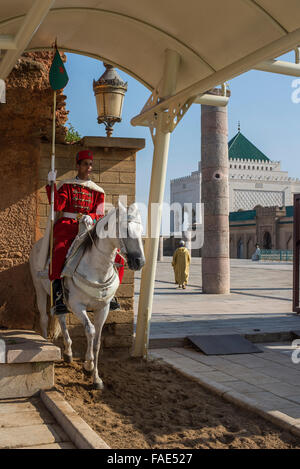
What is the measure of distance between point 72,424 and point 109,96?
7.15m

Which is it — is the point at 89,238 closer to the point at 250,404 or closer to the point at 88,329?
the point at 88,329

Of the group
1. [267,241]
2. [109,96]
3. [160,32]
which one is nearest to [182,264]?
[109,96]

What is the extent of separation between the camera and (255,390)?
6.10 meters

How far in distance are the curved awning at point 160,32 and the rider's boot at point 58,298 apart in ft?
7.94

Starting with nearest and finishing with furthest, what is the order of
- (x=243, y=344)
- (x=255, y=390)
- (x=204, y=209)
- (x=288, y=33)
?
(x=288, y=33)
(x=255, y=390)
(x=243, y=344)
(x=204, y=209)

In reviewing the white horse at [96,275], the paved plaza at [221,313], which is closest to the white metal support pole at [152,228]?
the white horse at [96,275]

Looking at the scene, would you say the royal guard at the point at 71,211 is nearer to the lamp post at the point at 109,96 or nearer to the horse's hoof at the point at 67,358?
the horse's hoof at the point at 67,358

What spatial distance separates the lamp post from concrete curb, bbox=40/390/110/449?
6.03 m

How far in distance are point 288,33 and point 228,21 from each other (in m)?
0.90

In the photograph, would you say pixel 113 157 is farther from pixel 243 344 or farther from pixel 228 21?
pixel 243 344

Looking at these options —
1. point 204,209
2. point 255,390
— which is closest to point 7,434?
point 255,390

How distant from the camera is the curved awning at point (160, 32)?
5691mm

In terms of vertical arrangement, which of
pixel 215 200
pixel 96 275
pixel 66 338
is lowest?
pixel 66 338

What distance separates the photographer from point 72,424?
4.54 meters
